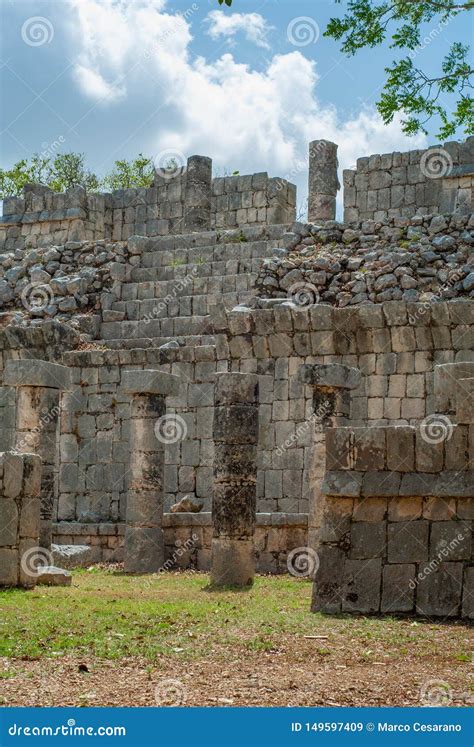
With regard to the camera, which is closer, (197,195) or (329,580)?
(329,580)

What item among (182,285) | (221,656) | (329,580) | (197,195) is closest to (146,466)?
(182,285)

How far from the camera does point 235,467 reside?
16.0 m

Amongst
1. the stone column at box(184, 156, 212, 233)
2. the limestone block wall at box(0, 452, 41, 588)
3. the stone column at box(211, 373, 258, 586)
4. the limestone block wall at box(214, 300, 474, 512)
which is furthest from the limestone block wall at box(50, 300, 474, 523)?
the stone column at box(184, 156, 212, 233)

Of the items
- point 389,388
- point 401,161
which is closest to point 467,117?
point 389,388

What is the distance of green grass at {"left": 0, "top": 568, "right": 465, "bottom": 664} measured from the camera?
10086 millimetres

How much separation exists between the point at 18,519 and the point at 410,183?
12.6 metres

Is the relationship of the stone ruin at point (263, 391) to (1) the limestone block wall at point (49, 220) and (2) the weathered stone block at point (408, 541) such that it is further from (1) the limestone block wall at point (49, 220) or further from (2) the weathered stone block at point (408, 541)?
(1) the limestone block wall at point (49, 220)

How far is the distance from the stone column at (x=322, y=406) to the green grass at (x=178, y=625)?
181 centimetres

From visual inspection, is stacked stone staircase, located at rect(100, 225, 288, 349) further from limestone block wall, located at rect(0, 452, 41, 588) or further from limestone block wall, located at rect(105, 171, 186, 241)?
limestone block wall, located at rect(0, 452, 41, 588)

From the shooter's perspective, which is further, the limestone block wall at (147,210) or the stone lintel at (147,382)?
the limestone block wall at (147,210)

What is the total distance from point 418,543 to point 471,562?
20.7 inches

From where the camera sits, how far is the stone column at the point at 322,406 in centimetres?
1656

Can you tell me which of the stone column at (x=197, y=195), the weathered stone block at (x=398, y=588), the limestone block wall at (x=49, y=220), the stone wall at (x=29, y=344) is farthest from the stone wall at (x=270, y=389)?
the limestone block wall at (x=49, y=220)

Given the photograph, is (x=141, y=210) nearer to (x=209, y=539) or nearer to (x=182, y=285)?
(x=182, y=285)
